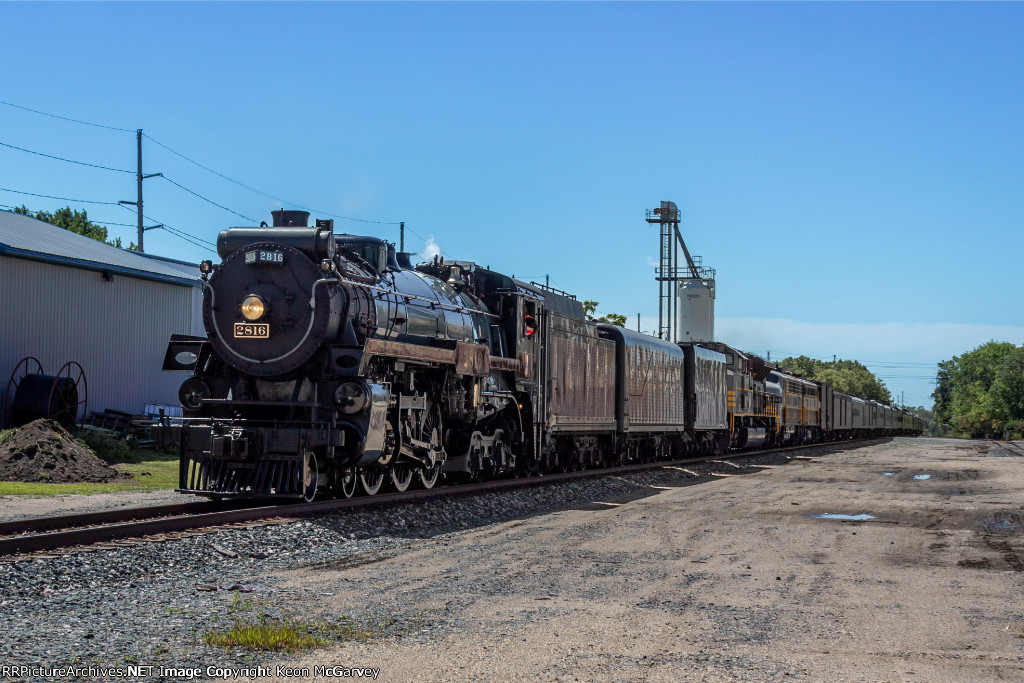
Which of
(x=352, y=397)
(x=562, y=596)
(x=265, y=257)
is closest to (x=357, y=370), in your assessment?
(x=352, y=397)

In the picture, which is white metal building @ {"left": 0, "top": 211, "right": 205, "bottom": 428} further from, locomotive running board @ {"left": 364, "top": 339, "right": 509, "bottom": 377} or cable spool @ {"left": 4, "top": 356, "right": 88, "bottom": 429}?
locomotive running board @ {"left": 364, "top": 339, "right": 509, "bottom": 377}

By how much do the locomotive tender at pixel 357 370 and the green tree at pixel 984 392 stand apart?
93.4m

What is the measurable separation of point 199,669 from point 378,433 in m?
7.06

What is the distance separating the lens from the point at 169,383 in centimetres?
2988

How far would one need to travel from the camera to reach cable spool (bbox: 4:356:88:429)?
23.0 meters

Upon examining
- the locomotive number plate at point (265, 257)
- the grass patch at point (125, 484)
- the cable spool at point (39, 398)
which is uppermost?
the locomotive number plate at point (265, 257)

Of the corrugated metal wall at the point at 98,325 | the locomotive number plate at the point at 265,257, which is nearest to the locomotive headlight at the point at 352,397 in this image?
the locomotive number plate at the point at 265,257

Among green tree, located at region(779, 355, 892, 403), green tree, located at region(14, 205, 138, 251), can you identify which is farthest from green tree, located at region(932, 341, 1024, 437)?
green tree, located at region(14, 205, 138, 251)

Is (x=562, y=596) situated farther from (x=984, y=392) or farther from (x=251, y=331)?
(x=984, y=392)

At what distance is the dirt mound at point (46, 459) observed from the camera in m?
17.8

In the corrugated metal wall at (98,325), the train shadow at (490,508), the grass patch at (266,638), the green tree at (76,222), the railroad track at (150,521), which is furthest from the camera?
the green tree at (76,222)

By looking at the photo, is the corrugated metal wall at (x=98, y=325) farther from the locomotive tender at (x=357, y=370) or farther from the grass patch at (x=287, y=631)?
the grass patch at (x=287, y=631)

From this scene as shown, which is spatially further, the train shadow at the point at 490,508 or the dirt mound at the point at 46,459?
the dirt mound at the point at 46,459

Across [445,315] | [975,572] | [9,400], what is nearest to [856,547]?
[975,572]
